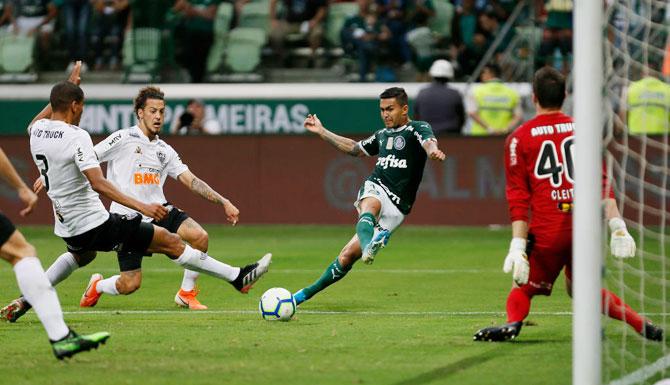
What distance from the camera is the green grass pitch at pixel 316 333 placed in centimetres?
712

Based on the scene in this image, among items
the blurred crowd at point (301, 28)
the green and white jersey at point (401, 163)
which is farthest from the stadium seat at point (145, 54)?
the green and white jersey at point (401, 163)

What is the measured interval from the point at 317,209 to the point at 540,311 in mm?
9197

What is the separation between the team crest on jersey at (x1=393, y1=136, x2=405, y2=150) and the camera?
10.5 m

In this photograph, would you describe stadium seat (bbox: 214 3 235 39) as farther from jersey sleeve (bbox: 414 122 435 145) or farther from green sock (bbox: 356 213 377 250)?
green sock (bbox: 356 213 377 250)

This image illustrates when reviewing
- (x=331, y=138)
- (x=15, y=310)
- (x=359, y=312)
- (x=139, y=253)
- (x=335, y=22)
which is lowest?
(x=359, y=312)

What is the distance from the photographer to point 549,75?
25.8 ft

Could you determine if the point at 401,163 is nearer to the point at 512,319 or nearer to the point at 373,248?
the point at 373,248

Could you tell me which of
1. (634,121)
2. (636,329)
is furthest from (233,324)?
(634,121)

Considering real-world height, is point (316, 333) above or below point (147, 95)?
below

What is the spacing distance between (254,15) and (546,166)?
16287 mm

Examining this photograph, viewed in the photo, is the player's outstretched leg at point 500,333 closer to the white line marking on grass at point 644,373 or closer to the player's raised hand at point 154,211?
the white line marking on grass at point 644,373

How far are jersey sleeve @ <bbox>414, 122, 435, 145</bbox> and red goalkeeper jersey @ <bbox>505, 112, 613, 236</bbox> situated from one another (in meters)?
2.20

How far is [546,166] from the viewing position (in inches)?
312

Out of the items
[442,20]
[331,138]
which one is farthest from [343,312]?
[442,20]
